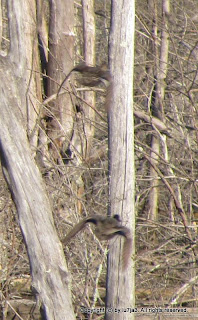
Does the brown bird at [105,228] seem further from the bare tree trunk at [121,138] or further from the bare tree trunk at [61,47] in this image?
the bare tree trunk at [61,47]

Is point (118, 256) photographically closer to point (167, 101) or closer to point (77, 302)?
point (77, 302)

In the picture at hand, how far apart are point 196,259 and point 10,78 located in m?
3.70

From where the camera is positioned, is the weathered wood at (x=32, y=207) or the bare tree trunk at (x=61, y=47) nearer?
the weathered wood at (x=32, y=207)

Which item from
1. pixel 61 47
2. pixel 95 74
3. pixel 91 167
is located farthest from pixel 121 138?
pixel 61 47

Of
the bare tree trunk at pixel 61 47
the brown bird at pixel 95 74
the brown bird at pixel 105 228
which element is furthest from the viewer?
the bare tree trunk at pixel 61 47

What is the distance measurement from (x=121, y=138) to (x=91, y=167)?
117 inches

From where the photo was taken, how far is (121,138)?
469 cm

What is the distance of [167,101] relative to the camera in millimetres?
8812

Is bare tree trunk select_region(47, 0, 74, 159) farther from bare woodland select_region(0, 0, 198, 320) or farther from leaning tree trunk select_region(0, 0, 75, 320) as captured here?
leaning tree trunk select_region(0, 0, 75, 320)

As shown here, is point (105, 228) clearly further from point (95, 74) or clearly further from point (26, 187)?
point (95, 74)

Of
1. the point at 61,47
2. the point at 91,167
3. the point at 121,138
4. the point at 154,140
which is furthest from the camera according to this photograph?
the point at 154,140

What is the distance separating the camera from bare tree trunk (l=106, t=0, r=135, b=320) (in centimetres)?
466

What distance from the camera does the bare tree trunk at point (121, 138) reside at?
4.66 meters

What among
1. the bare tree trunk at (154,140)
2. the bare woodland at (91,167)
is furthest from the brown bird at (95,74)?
the bare tree trunk at (154,140)
